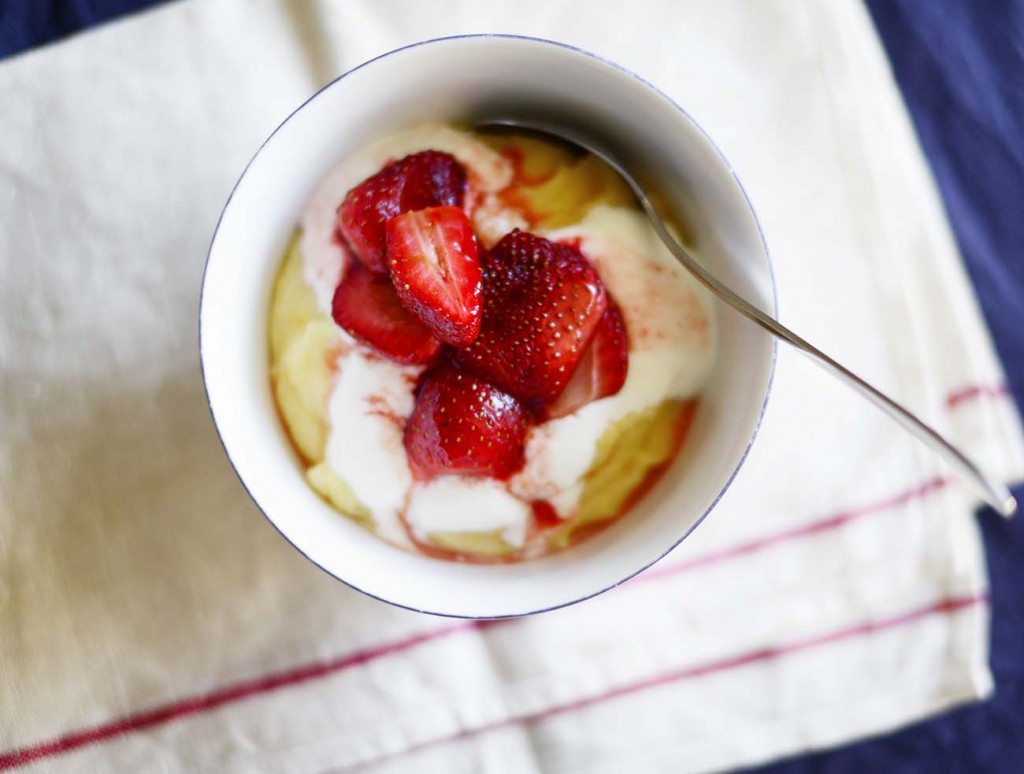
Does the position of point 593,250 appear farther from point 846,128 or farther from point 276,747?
point 276,747

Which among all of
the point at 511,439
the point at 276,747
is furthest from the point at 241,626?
the point at 511,439

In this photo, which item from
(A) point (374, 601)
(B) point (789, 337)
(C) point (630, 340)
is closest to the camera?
(B) point (789, 337)

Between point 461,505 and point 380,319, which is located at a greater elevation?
point 380,319

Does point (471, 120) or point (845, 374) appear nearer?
point (845, 374)

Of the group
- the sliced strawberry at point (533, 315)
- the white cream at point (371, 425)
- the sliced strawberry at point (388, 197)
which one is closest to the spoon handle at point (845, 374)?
the sliced strawberry at point (533, 315)

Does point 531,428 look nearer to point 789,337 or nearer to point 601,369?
point 601,369

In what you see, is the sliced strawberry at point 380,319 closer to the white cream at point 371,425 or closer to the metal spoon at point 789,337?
the white cream at point 371,425

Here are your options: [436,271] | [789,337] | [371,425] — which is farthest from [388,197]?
[789,337]
